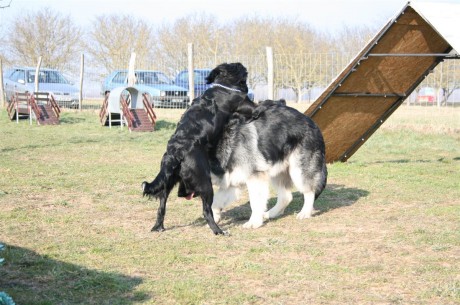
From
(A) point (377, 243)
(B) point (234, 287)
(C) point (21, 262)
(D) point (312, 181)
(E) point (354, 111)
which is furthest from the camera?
(E) point (354, 111)

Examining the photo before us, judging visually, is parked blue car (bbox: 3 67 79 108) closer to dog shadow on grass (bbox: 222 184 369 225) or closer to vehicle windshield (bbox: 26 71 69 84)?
vehicle windshield (bbox: 26 71 69 84)

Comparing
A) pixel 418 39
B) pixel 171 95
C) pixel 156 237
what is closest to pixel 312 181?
pixel 156 237

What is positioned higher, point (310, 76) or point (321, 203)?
point (310, 76)

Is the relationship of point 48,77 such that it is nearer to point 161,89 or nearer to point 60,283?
point 161,89

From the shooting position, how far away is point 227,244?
5223 millimetres

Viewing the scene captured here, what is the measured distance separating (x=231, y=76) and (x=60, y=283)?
277 cm

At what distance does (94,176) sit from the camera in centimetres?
905

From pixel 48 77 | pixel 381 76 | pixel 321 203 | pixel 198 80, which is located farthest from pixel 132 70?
pixel 321 203

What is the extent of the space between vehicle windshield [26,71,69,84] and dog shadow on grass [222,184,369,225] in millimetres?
19542

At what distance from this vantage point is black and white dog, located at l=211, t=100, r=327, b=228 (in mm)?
5848

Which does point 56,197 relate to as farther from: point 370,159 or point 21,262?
point 370,159

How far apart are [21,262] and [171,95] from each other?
51.1 feet

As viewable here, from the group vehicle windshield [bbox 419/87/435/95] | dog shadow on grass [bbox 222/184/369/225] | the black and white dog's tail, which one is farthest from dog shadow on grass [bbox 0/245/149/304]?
vehicle windshield [bbox 419/87/435/95]

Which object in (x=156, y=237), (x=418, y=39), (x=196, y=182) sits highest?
(x=418, y=39)
